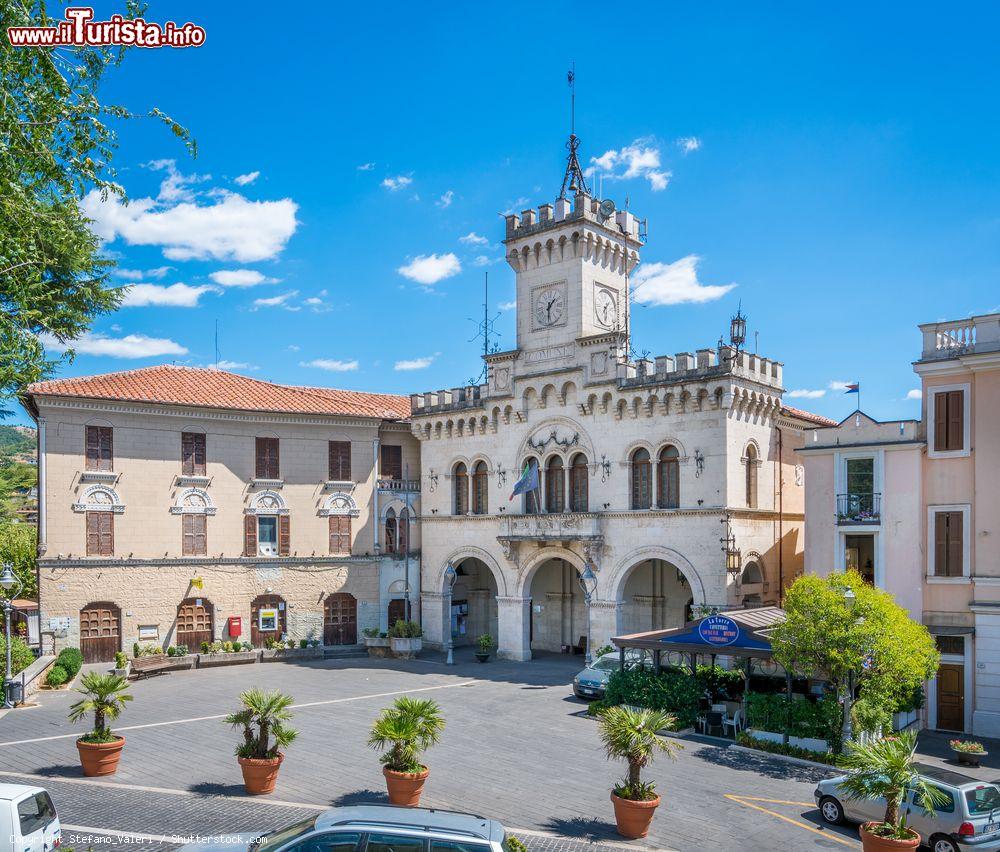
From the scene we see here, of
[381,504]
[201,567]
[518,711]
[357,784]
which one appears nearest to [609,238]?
[381,504]

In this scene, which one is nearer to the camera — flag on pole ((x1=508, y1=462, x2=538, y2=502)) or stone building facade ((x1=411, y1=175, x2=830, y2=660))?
stone building facade ((x1=411, y1=175, x2=830, y2=660))

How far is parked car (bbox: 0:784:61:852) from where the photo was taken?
41.9 ft

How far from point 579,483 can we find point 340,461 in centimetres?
1238

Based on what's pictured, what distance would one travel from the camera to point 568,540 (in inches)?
1431

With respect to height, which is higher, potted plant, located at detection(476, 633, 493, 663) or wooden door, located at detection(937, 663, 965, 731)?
wooden door, located at detection(937, 663, 965, 731)

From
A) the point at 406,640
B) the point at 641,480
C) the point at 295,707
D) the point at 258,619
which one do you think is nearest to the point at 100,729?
the point at 295,707

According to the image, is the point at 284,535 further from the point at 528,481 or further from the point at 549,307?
the point at 549,307

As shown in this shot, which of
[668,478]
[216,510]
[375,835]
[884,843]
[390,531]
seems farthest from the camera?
[390,531]

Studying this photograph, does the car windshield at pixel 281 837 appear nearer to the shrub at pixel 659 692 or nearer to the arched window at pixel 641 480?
the shrub at pixel 659 692

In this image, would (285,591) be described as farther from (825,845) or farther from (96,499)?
(825,845)

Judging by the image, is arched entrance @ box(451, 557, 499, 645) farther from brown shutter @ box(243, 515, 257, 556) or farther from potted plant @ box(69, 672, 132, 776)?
potted plant @ box(69, 672, 132, 776)

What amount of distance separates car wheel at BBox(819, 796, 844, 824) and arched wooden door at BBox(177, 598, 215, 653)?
2882 cm

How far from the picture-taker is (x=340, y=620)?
41719 mm

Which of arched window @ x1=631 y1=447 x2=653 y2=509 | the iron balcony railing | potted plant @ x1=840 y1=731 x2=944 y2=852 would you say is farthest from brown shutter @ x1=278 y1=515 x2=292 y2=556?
potted plant @ x1=840 y1=731 x2=944 y2=852
